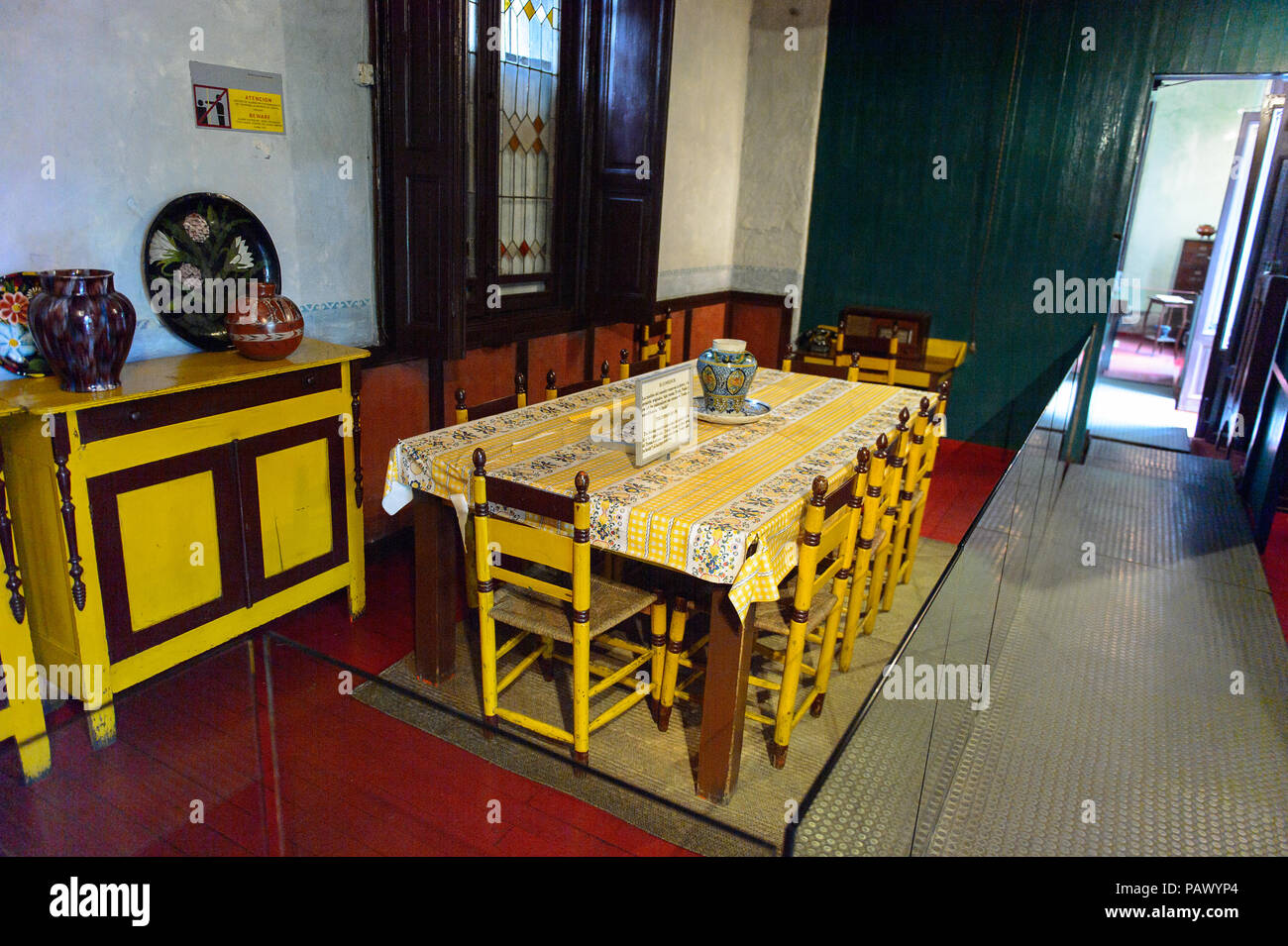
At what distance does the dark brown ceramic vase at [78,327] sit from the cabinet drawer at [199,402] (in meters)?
0.09

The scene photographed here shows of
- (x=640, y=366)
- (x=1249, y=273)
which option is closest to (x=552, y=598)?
(x=640, y=366)

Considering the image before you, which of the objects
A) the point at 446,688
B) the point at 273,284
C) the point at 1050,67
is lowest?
the point at 446,688

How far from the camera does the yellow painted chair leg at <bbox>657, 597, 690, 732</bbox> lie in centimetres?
278

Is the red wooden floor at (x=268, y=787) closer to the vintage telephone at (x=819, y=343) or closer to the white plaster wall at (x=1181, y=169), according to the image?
the vintage telephone at (x=819, y=343)

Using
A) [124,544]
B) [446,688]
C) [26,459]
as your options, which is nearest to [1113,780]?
[446,688]

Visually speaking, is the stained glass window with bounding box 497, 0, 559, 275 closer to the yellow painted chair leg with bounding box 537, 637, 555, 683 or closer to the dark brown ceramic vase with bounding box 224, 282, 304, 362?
Answer: the dark brown ceramic vase with bounding box 224, 282, 304, 362

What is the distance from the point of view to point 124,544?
2.53 metres

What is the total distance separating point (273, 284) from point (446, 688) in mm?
1630

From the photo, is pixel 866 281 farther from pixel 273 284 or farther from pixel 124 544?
pixel 124 544

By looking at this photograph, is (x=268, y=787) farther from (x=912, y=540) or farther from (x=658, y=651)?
(x=912, y=540)

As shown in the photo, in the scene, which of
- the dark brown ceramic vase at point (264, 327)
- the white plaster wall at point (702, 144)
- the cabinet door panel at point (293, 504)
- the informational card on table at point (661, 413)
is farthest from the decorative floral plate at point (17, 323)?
the white plaster wall at point (702, 144)

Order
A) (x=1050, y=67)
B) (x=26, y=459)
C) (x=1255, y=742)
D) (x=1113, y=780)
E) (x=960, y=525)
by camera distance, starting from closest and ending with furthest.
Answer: (x=26, y=459), (x=1113, y=780), (x=1255, y=742), (x=960, y=525), (x=1050, y=67)

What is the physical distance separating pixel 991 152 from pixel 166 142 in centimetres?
499

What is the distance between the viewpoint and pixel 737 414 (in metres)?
3.25
